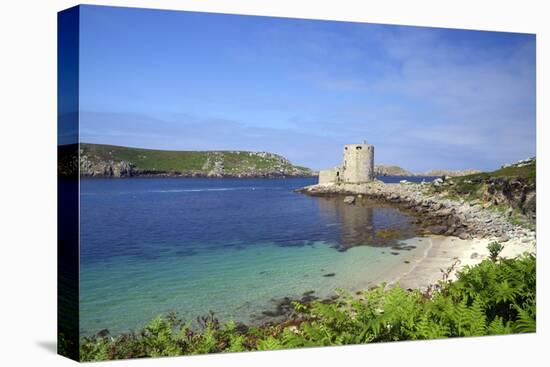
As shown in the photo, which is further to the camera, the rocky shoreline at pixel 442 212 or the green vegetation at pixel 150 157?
the rocky shoreline at pixel 442 212

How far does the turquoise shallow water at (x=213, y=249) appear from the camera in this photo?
7.89m

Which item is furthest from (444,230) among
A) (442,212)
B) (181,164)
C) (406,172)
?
(181,164)

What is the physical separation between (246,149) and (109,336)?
3.12 metres

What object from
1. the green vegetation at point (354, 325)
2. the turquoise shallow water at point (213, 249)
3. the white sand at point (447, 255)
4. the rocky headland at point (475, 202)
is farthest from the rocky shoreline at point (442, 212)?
the green vegetation at point (354, 325)

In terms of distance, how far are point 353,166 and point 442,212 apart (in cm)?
180

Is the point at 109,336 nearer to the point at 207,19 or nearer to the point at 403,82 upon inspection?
the point at 207,19

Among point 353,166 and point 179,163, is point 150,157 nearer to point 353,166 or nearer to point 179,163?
point 179,163

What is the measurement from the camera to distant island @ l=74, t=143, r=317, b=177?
25.9 feet

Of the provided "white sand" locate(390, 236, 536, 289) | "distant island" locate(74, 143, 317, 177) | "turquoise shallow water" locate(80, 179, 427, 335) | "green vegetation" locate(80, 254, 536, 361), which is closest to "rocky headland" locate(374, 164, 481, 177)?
"turquoise shallow water" locate(80, 179, 427, 335)

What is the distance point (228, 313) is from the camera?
28.1ft

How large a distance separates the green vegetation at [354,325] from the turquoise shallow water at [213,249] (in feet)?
0.67

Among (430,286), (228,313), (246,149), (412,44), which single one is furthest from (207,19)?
(430,286)

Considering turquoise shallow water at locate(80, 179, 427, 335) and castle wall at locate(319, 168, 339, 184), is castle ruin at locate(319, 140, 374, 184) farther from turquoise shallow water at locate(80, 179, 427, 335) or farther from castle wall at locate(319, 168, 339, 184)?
turquoise shallow water at locate(80, 179, 427, 335)

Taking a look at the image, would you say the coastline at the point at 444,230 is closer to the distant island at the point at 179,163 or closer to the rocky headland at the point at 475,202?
the rocky headland at the point at 475,202
